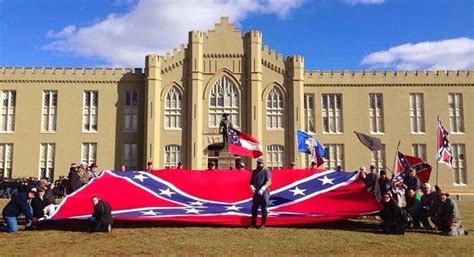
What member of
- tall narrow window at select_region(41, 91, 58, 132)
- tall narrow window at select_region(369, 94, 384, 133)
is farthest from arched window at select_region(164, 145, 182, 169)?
tall narrow window at select_region(369, 94, 384, 133)

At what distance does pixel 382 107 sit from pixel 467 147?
7.58m

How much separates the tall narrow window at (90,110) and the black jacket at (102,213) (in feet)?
87.3

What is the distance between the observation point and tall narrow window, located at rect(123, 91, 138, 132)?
38875mm

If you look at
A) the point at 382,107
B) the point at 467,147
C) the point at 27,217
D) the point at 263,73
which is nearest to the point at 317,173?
the point at 27,217

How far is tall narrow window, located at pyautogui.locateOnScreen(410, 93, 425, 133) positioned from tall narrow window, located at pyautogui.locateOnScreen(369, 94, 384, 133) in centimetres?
254

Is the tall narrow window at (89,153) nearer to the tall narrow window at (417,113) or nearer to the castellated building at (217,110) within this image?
the castellated building at (217,110)

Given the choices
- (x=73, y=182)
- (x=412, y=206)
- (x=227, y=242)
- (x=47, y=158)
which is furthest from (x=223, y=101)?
(x=227, y=242)

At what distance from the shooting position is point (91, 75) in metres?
39.3

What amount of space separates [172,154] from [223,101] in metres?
5.77

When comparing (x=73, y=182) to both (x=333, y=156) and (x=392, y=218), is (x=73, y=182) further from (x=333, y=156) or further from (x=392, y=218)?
(x=333, y=156)

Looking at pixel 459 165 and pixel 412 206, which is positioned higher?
pixel 459 165

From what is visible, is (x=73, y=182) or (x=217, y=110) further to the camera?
(x=217, y=110)

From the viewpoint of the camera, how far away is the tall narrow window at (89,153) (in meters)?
38.6

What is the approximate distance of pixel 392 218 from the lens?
43.9 feet
